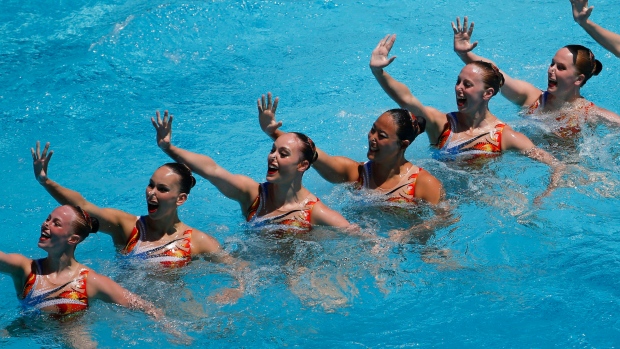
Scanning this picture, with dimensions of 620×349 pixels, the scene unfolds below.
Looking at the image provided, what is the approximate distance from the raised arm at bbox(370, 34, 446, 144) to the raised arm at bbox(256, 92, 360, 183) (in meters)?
0.79

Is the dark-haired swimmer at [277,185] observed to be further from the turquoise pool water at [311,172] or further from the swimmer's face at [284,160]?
the turquoise pool water at [311,172]

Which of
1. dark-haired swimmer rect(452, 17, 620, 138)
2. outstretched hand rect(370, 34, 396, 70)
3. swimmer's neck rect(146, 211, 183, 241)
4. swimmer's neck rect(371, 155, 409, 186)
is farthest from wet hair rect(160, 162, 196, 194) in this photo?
dark-haired swimmer rect(452, 17, 620, 138)

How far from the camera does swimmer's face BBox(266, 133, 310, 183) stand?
21.0 ft

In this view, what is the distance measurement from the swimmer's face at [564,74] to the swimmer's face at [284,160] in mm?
3082

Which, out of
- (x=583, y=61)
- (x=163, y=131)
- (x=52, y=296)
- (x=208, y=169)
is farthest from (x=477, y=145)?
(x=52, y=296)

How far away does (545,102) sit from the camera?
27.4 ft

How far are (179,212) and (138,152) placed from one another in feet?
4.38

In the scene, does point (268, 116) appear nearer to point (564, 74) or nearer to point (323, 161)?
point (323, 161)

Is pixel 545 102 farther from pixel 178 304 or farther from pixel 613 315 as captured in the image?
pixel 178 304

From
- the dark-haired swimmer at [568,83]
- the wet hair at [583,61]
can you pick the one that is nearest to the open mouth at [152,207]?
the dark-haired swimmer at [568,83]

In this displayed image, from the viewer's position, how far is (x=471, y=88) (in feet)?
24.3

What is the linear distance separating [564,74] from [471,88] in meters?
1.25

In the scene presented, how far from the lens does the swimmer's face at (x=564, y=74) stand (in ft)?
26.3

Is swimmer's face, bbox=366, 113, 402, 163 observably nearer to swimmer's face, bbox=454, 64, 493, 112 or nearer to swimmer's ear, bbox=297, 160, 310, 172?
swimmer's ear, bbox=297, 160, 310, 172
